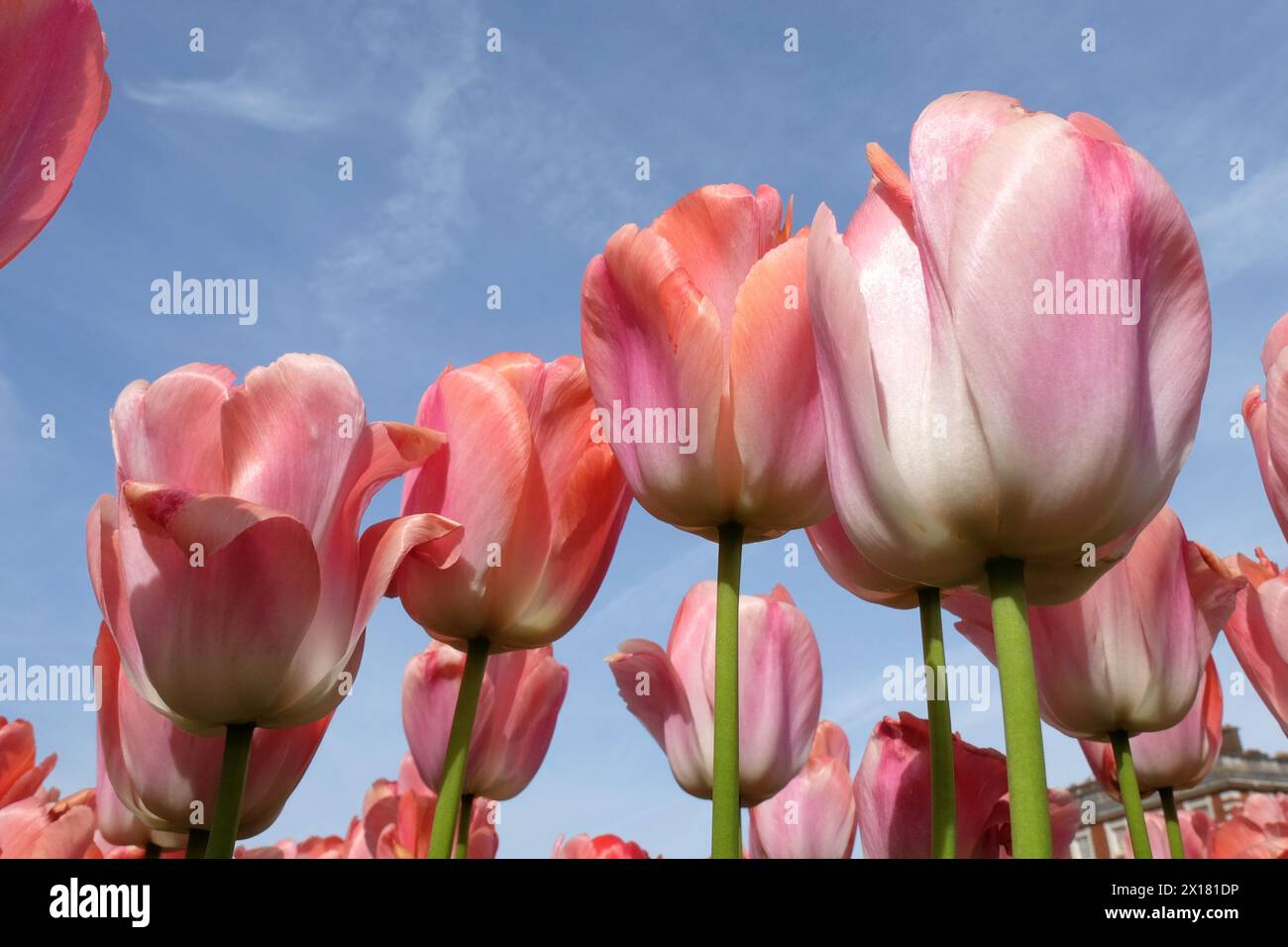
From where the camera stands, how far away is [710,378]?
53.9 inches

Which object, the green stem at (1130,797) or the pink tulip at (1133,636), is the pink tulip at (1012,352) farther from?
the green stem at (1130,797)

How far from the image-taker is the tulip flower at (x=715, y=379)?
4.33 ft

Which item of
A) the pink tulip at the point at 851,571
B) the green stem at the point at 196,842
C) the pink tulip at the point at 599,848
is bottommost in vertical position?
the pink tulip at the point at 599,848

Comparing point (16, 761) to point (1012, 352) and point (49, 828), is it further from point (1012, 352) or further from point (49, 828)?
point (1012, 352)

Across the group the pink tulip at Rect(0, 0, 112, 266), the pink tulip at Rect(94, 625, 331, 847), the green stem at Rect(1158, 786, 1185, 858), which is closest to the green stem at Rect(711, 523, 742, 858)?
the pink tulip at Rect(94, 625, 331, 847)

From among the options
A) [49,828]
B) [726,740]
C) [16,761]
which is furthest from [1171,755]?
[16,761]

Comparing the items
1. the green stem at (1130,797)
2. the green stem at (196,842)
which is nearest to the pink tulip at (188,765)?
the green stem at (196,842)

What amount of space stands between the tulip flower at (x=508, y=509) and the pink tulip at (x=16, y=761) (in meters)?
1.28

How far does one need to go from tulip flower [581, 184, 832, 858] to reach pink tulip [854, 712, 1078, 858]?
0.52 metres

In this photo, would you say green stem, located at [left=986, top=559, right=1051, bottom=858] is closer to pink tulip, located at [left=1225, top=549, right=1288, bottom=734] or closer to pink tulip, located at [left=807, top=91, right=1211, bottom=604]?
pink tulip, located at [left=807, top=91, right=1211, bottom=604]

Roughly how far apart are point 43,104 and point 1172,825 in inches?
83.0
